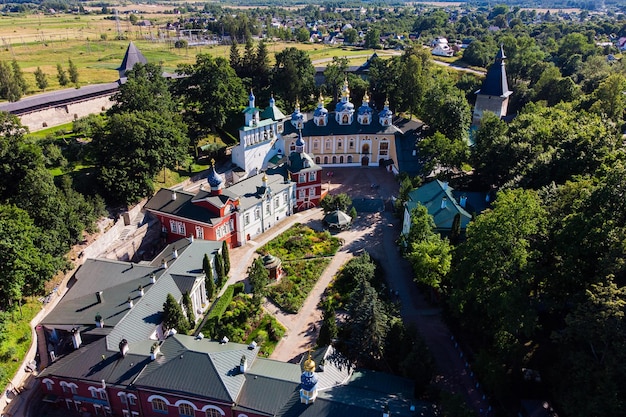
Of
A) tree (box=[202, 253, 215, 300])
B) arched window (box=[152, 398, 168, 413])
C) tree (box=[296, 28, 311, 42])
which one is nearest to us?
arched window (box=[152, 398, 168, 413])

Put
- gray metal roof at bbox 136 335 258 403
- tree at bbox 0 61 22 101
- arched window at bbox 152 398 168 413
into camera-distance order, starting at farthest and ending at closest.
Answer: tree at bbox 0 61 22 101 → arched window at bbox 152 398 168 413 → gray metal roof at bbox 136 335 258 403

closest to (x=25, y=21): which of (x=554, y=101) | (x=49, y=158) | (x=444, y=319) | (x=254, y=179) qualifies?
(x=49, y=158)

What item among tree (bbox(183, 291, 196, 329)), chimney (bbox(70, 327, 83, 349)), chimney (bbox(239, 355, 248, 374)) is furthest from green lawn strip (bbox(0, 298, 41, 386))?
chimney (bbox(239, 355, 248, 374))

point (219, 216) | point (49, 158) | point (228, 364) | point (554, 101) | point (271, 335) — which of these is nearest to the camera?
point (228, 364)

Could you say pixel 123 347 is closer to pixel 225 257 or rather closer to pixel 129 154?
pixel 225 257

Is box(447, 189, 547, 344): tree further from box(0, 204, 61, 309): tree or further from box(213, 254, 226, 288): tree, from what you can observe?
box(0, 204, 61, 309): tree

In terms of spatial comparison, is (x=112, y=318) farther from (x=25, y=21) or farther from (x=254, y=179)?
(x=25, y=21)

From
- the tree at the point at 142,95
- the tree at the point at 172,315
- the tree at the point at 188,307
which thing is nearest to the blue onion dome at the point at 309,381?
the tree at the point at 172,315
